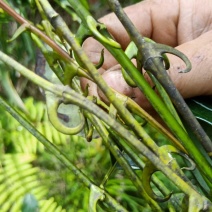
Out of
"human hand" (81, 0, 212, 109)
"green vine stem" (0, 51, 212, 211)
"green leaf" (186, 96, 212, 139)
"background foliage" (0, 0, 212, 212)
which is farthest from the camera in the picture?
"background foliage" (0, 0, 212, 212)

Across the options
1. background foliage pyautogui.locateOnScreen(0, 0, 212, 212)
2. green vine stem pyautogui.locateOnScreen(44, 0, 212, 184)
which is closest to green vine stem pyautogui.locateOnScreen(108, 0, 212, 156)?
green vine stem pyautogui.locateOnScreen(44, 0, 212, 184)

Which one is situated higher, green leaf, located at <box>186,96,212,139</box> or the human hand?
the human hand

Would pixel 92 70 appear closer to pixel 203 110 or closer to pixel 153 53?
pixel 153 53

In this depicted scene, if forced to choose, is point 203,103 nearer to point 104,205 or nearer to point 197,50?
point 197,50

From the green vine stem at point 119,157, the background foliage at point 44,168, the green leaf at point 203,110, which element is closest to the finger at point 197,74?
the green leaf at point 203,110

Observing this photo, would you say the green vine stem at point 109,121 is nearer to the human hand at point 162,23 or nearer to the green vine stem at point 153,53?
the green vine stem at point 153,53

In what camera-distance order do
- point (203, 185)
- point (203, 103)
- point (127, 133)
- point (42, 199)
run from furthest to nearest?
point (42, 199), point (203, 103), point (203, 185), point (127, 133)

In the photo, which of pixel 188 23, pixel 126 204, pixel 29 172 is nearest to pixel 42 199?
pixel 29 172

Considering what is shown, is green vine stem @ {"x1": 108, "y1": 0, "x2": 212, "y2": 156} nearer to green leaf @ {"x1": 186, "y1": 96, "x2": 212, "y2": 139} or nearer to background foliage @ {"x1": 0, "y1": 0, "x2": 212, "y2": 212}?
green leaf @ {"x1": 186, "y1": 96, "x2": 212, "y2": 139}
